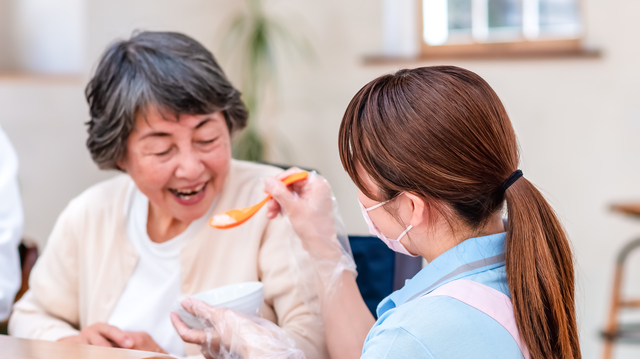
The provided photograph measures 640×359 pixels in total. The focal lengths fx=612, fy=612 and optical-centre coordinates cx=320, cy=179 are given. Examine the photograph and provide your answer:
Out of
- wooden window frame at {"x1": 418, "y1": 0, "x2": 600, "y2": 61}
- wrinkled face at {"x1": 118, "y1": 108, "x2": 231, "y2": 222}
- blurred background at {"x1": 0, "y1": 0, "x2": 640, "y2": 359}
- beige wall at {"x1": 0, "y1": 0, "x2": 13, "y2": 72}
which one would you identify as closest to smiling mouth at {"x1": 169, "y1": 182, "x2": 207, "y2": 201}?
wrinkled face at {"x1": 118, "y1": 108, "x2": 231, "y2": 222}

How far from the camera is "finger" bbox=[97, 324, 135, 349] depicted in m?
1.15

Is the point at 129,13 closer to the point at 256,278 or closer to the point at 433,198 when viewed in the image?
the point at 256,278

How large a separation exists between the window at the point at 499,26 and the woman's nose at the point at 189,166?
2014 millimetres

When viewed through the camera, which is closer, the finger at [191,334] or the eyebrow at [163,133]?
the finger at [191,334]

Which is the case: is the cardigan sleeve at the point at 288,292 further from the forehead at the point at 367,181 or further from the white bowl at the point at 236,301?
the forehead at the point at 367,181

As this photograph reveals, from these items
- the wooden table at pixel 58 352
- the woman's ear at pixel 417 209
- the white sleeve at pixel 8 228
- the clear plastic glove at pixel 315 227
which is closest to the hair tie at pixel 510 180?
the woman's ear at pixel 417 209

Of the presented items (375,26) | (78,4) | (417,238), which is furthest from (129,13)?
(417,238)

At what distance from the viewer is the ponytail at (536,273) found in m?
0.75

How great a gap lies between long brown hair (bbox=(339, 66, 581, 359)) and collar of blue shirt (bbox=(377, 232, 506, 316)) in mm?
33

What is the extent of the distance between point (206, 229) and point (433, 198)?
25.6 inches

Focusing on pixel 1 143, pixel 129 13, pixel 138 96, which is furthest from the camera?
pixel 129 13

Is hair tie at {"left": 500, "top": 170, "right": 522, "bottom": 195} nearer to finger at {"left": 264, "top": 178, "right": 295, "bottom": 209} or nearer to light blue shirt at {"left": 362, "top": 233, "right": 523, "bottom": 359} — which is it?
light blue shirt at {"left": 362, "top": 233, "right": 523, "bottom": 359}

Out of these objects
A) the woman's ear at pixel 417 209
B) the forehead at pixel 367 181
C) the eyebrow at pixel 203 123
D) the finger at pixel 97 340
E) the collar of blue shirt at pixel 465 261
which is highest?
the eyebrow at pixel 203 123

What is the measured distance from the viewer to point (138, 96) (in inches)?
47.8
